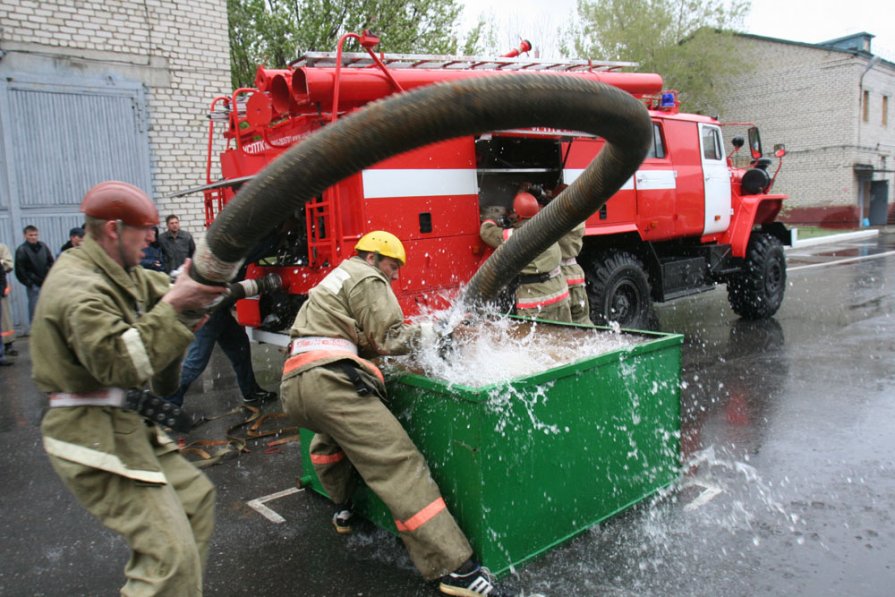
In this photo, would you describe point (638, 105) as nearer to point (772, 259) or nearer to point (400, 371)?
point (400, 371)

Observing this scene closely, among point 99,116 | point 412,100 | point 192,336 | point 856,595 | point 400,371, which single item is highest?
point 99,116

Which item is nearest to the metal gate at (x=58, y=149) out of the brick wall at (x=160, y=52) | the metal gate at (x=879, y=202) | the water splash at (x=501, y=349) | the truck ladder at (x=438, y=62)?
the brick wall at (x=160, y=52)

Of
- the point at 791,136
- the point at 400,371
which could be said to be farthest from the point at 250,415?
the point at 791,136

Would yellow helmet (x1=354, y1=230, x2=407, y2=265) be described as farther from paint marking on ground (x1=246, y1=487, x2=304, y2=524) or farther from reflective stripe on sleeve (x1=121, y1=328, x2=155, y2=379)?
paint marking on ground (x1=246, y1=487, x2=304, y2=524)

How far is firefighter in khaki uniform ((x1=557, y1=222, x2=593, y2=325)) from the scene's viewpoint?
594 cm

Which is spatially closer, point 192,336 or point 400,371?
point 192,336

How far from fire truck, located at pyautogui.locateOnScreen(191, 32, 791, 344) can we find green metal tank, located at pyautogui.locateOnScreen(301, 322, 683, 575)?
1.47 metres

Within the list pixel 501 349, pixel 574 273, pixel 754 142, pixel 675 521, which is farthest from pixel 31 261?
pixel 754 142

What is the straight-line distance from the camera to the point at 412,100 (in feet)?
6.14

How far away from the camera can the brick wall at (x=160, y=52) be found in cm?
958

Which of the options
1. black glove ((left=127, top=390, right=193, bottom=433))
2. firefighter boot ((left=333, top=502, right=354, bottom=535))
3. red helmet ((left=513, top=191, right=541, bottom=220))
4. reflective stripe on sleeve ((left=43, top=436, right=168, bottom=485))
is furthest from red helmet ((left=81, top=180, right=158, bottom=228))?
red helmet ((left=513, top=191, right=541, bottom=220))

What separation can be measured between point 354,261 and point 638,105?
1.53 meters

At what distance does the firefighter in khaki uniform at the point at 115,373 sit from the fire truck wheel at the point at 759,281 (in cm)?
838

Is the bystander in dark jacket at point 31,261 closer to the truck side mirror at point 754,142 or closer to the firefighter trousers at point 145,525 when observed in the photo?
the firefighter trousers at point 145,525
